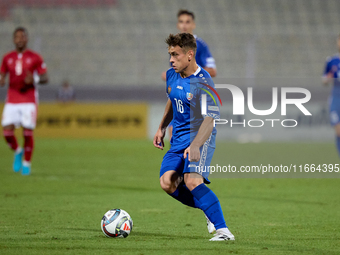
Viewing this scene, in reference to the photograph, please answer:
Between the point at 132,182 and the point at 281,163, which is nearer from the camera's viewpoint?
the point at 132,182

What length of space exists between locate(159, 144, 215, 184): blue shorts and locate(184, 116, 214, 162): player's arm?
0.12 meters

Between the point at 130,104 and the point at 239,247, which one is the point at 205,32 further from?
the point at 239,247

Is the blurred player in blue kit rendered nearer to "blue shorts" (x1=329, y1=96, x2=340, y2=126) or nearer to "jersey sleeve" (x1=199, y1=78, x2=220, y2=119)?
"jersey sleeve" (x1=199, y1=78, x2=220, y2=119)

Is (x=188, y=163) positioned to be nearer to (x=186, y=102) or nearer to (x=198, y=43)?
(x=186, y=102)

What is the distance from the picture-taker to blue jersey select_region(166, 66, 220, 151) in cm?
443

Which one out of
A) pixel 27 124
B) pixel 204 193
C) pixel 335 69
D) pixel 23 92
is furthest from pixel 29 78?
pixel 204 193

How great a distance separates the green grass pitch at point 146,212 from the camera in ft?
13.6

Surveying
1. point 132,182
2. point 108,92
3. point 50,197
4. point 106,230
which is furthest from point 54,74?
A: point 106,230

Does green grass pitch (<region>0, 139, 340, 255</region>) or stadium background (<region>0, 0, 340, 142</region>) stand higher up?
stadium background (<region>0, 0, 340, 142</region>)

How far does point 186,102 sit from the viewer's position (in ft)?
14.8

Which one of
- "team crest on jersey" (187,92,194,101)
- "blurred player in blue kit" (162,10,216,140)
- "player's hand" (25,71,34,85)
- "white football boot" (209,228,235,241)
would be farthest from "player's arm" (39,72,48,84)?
"white football boot" (209,228,235,241)

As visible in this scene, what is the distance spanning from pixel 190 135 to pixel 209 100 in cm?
43

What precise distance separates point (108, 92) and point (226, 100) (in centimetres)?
393

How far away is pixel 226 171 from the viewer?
38.0ft
